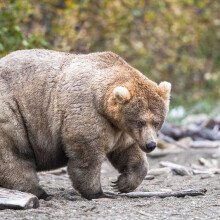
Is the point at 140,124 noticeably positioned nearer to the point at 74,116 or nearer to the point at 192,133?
the point at 74,116

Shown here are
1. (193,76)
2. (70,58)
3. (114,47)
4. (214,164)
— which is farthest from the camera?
(193,76)

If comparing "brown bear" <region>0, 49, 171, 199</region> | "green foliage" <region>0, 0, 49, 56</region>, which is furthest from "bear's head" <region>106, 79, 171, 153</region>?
"green foliage" <region>0, 0, 49, 56</region>

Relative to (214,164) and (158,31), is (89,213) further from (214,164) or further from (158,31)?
(158,31)

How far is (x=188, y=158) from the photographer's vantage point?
30.8ft

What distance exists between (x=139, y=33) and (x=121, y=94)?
1200 cm

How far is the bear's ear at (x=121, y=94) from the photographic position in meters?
5.93

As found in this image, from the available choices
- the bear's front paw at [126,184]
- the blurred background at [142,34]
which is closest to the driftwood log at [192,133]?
the blurred background at [142,34]

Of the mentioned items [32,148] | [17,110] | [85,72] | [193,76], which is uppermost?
[85,72]

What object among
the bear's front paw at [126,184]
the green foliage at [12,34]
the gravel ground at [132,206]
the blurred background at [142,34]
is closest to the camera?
the gravel ground at [132,206]

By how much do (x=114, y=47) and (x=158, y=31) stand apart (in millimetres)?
1936

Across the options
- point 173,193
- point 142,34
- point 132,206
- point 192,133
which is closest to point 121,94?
point 132,206

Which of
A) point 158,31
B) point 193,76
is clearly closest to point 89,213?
point 158,31

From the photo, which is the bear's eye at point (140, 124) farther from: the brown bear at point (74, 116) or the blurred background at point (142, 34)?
the blurred background at point (142, 34)

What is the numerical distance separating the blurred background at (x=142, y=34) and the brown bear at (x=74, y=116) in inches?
112
